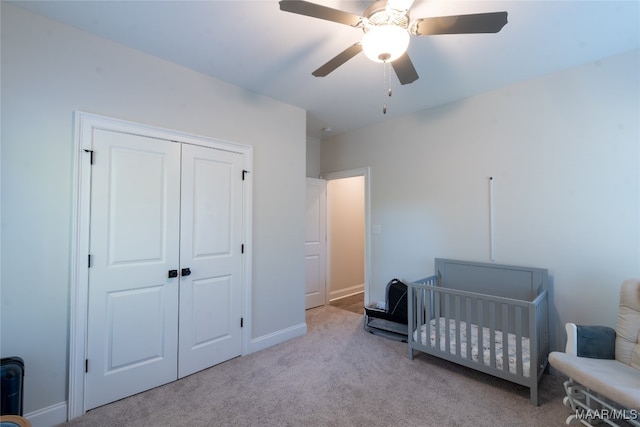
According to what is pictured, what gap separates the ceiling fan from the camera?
1.31 m

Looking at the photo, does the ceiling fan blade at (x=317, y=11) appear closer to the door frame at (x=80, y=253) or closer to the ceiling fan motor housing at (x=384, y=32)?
the ceiling fan motor housing at (x=384, y=32)

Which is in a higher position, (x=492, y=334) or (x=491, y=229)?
(x=491, y=229)

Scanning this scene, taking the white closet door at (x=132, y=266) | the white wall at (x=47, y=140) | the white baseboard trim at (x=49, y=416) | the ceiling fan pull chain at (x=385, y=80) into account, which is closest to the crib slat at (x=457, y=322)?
the ceiling fan pull chain at (x=385, y=80)

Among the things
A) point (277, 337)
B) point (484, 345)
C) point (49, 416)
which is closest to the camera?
point (49, 416)

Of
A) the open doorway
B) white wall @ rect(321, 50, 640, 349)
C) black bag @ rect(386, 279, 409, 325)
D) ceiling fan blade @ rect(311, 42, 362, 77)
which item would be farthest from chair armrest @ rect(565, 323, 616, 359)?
the open doorway

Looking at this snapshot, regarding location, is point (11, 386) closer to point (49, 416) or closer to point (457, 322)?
point (49, 416)

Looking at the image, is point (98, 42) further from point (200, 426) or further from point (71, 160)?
point (200, 426)

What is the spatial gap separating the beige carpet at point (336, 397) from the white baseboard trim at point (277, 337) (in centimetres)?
11

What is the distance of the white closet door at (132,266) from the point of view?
6.51ft

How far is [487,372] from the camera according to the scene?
7.23 ft

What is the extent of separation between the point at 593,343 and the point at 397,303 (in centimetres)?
159

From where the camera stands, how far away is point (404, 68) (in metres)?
1.71

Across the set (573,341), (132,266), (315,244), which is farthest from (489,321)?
(132,266)

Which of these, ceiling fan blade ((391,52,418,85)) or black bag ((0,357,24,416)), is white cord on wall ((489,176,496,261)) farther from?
black bag ((0,357,24,416))
